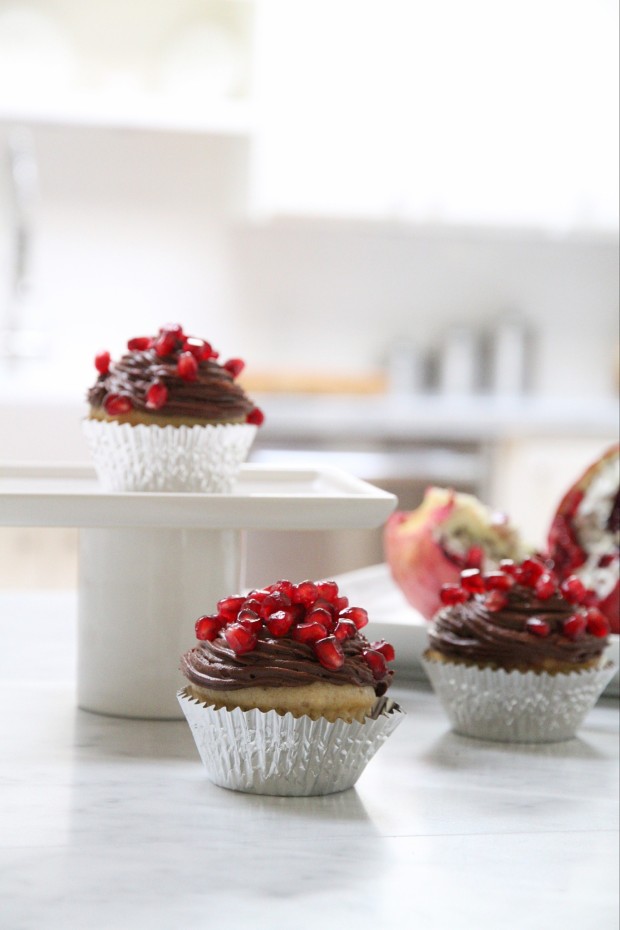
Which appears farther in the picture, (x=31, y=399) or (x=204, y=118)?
(x=204, y=118)

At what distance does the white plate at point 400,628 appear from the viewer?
3.76ft

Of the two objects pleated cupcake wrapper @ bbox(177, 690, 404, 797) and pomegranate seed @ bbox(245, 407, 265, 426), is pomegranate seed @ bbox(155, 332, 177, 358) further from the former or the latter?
pleated cupcake wrapper @ bbox(177, 690, 404, 797)

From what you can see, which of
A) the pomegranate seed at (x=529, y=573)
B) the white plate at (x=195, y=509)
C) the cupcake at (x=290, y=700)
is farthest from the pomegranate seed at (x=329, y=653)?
the pomegranate seed at (x=529, y=573)

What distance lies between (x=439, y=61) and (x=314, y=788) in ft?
11.2

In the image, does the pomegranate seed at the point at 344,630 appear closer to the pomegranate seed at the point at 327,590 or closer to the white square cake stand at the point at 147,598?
the pomegranate seed at the point at 327,590

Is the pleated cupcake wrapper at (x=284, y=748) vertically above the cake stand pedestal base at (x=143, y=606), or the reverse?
the cake stand pedestal base at (x=143, y=606)

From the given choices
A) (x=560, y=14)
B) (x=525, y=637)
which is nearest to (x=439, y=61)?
(x=560, y=14)

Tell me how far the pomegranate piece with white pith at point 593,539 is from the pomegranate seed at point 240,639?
1.56 feet

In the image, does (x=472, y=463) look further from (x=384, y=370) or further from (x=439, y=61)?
(x=439, y=61)

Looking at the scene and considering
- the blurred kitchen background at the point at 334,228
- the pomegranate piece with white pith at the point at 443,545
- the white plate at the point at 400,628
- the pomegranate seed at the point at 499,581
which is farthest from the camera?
the blurred kitchen background at the point at 334,228

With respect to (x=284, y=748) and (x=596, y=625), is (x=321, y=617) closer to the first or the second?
(x=284, y=748)

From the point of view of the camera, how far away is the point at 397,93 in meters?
3.87

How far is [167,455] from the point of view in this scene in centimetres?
106

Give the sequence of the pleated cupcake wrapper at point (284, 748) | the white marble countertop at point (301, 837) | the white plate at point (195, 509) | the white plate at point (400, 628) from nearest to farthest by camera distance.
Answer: the white marble countertop at point (301, 837)
the pleated cupcake wrapper at point (284, 748)
the white plate at point (195, 509)
the white plate at point (400, 628)
